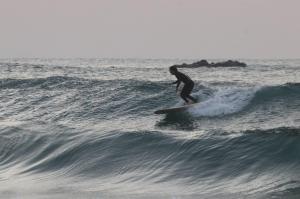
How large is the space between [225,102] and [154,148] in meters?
7.77

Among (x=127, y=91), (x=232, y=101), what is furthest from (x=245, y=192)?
(x=127, y=91)

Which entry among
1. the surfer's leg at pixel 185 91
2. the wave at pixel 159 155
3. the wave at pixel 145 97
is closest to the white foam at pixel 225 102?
the wave at pixel 145 97

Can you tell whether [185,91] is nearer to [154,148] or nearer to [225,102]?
[225,102]

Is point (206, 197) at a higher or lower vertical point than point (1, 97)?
lower

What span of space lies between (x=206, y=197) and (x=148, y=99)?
42.1 feet

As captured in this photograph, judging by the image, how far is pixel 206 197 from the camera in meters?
7.57

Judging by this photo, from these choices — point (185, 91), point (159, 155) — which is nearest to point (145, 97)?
point (185, 91)

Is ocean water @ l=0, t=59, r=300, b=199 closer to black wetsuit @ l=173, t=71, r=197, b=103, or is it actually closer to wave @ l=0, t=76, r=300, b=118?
wave @ l=0, t=76, r=300, b=118

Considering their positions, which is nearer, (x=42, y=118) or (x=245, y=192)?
(x=245, y=192)

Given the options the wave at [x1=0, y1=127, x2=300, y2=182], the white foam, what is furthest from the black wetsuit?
→ the wave at [x1=0, y1=127, x2=300, y2=182]

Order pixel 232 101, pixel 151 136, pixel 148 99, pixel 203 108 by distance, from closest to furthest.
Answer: pixel 151 136
pixel 203 108
pixel 232 101
pixel 148 99

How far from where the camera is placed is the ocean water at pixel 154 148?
839cm

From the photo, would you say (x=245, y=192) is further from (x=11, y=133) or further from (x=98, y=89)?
(x=98, y=89)

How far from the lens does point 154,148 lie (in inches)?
440
